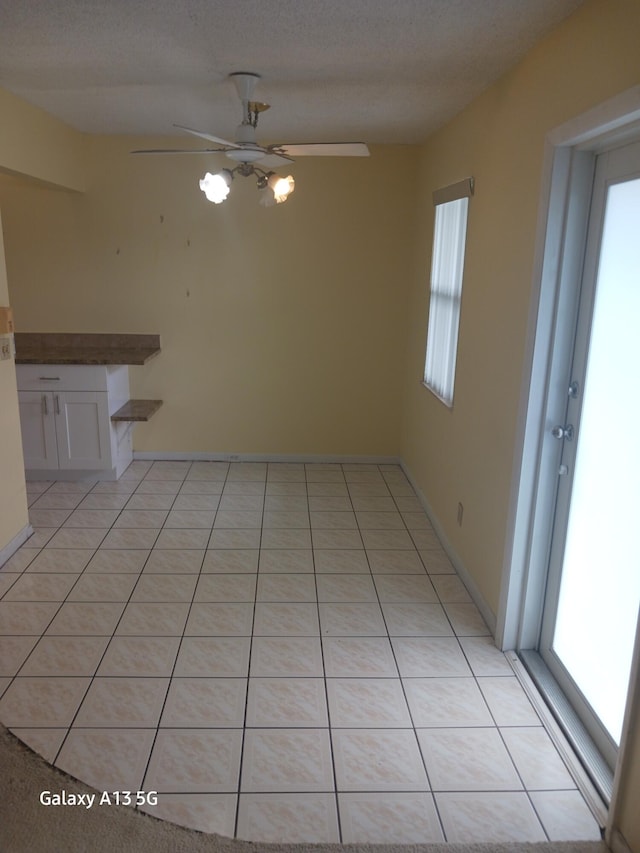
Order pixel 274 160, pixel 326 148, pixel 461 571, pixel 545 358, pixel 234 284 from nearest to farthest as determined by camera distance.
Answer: pixel 545 358 → pixel 326 148 → pixel 274 160 → pixel 461 571 → pixel 234 284

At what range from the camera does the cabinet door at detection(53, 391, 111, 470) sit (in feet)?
14.6

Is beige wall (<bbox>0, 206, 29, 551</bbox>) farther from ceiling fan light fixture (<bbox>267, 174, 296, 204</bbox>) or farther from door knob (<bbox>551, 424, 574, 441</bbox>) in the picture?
door knob (<bbox>551, 424, 574, 441</bbox>)

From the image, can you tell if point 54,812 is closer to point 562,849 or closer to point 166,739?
point 166,739

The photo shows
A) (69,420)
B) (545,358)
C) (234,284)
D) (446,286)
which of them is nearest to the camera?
(545,358)

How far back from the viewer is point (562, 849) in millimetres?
1829

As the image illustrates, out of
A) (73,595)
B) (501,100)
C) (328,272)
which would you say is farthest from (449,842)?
(328,272)

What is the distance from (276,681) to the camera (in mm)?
2518

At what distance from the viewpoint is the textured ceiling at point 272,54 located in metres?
2.12

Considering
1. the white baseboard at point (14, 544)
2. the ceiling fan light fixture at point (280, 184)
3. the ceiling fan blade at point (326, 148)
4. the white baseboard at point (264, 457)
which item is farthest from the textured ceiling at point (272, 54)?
the white baseboard at point (264, 457)

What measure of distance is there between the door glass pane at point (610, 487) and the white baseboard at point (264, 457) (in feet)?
9.23

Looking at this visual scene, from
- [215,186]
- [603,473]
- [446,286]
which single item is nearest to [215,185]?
[215,186]

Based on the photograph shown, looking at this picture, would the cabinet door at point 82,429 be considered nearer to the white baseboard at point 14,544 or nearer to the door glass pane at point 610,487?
the white baseboard at point 14,544

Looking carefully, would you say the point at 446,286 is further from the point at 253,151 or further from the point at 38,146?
the point at 38,146

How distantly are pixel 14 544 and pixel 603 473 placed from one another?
2.98 m
